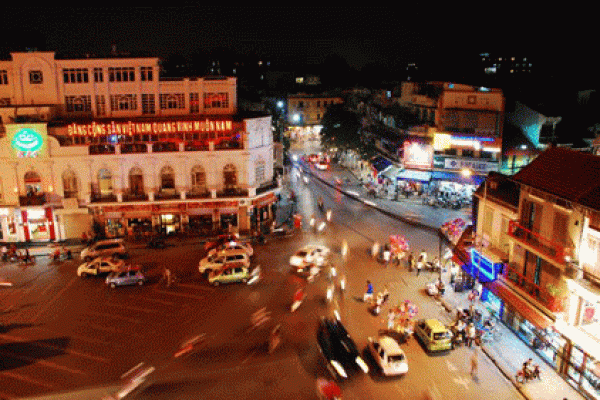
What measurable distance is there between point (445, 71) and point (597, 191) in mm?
55128

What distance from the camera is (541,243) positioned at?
81.1ft

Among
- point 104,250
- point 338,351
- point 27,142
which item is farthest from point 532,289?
point 27,142

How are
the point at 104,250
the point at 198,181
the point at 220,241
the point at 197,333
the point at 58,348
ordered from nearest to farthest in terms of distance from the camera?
the point at 58,348, the point at 197,333, the point at 104,250, the point at 220,241, the point at 198,181

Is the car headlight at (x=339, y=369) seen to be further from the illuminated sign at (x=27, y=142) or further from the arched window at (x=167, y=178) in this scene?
the illuminated sign at (x=27, y=142)

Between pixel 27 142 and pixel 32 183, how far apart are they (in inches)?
143

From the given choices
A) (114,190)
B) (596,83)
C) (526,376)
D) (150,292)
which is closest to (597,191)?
(526,376)

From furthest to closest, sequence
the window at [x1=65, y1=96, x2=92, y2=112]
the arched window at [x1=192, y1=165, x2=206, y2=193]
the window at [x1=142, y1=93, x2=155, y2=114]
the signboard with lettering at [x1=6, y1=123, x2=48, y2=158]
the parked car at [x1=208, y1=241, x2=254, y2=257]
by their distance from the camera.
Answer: the window at [x1=142, y1=93, x2=155, y2=114] < the window at [x1=65, y1=96, x2=92, y2=112] < the arched window at [x1=192, y1=165, x2=206, y2=193] < the signboard with lettering at [x1=6, y1=123, x2=48, y2=158] < the parked car at [x1=208, y1=241, x2=254, y2=257]

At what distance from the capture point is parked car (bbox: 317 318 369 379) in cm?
2373

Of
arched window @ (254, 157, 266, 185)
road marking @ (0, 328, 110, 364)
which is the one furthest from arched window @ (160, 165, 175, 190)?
road marking @ (0, 328, 110, 364)

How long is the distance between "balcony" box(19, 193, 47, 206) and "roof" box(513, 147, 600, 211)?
36.4m

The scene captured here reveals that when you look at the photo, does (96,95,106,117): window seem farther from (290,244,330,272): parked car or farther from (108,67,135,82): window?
(290,244,330,272): parked car

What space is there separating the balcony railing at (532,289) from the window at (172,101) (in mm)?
32436

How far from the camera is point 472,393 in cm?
2239

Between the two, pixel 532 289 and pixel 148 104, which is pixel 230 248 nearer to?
pixel 148 104
